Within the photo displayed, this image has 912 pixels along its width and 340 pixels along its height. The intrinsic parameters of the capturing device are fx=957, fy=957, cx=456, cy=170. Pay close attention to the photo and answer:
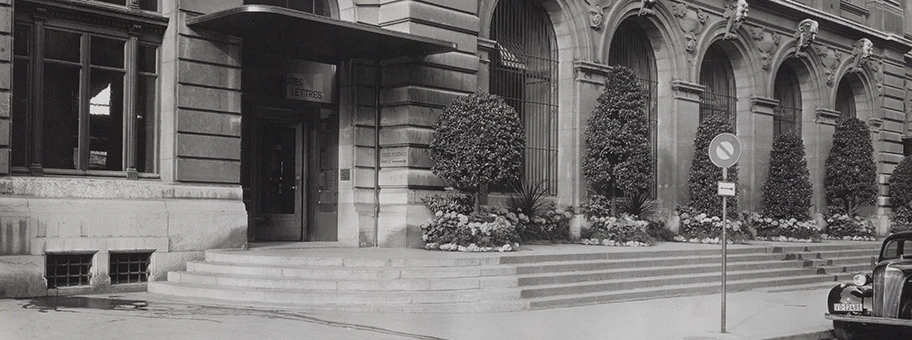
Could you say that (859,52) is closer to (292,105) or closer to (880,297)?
(292,105)

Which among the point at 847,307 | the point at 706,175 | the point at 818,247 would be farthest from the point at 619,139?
the point at 847,307

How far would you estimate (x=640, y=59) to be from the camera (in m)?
26.2

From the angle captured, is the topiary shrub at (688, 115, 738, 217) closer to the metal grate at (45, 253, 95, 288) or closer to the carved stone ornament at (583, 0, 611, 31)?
the carved stone ornament at (583, 0, 611, 31)

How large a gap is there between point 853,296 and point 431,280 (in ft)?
19.4

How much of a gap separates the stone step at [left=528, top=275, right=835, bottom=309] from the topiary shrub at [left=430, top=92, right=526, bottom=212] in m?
3.21

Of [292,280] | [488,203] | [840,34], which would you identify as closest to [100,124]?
[292,280]

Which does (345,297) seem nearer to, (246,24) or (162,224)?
(162,224)

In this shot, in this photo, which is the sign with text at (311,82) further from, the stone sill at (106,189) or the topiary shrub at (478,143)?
the stone sill at (106,189)

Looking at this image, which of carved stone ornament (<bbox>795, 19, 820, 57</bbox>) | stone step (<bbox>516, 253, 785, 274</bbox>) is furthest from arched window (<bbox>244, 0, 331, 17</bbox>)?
carved stone ornament (<bbox>795, 19, 820, 57</bbox>)

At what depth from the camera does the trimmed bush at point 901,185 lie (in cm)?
3372

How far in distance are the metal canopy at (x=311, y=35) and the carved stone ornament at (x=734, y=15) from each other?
492 inches

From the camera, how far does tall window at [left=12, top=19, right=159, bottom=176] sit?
14.9m

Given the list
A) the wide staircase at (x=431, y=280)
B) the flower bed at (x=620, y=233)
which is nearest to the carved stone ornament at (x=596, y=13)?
the flower bed at (x=620, y=233)

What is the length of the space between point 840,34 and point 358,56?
20359 mm
